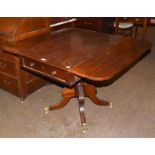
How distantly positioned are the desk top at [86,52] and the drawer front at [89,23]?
1.11 m

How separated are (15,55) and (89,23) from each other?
1.53 metres

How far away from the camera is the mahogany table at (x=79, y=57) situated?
1658mm

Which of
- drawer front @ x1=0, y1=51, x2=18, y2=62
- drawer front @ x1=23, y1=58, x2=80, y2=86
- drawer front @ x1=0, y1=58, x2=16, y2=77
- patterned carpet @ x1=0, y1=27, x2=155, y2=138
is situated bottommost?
patterned carpet @ x1=0, y1=27, x2=155, y2=138

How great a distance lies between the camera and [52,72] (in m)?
1.80

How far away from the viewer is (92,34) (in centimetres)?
236

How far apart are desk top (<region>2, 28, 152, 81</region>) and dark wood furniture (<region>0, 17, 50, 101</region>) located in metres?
0.10

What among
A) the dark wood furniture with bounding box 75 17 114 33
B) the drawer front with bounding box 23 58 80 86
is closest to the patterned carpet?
the drawer front with bounding box 23 58 80 86

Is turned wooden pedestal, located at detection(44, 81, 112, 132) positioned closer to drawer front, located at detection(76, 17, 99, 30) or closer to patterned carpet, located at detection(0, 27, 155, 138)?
patterned carpet, located at detection(0, 27, 155, 138)

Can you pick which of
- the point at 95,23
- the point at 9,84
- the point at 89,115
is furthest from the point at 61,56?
the point at 95,23

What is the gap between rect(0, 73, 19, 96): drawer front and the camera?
2.51 meters

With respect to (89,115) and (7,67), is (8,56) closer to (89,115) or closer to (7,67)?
(7,67)

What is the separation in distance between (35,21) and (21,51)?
0.56 meters
